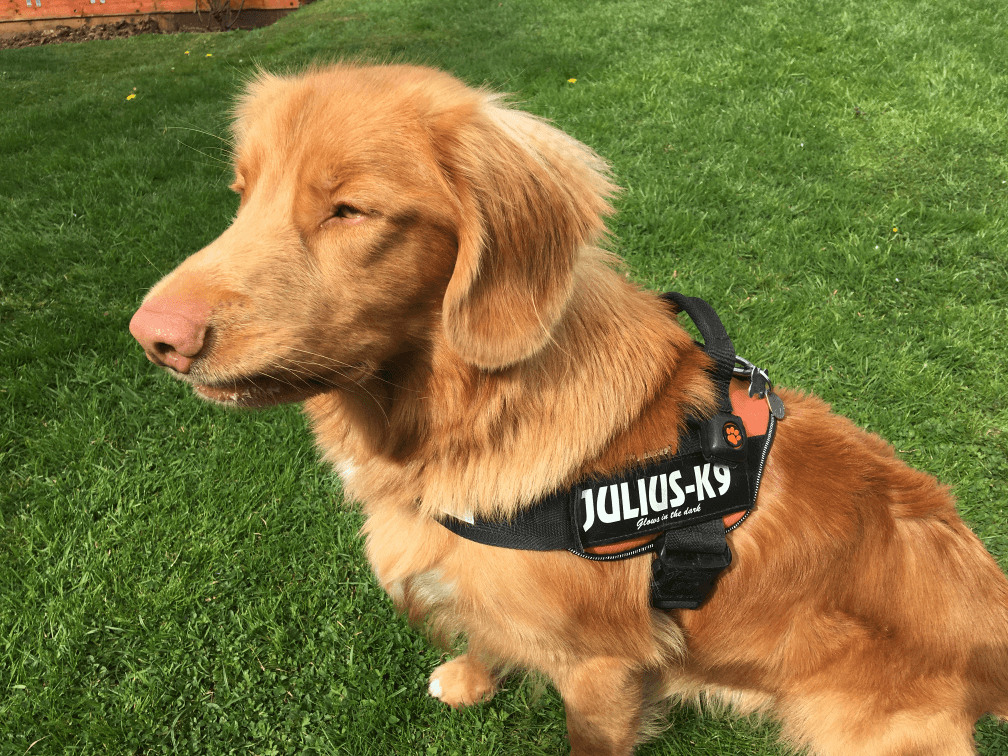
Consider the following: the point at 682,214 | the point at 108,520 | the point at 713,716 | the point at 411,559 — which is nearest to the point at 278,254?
the point at 411,559

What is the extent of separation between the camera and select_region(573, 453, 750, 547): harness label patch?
1759mm

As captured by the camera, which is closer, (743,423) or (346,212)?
(346,212)

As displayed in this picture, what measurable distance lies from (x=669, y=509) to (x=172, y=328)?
1354 millimetres

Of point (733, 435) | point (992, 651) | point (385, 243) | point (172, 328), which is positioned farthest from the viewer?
point (992, 651)

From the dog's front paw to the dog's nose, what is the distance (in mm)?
1771

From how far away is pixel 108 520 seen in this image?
3.04 m

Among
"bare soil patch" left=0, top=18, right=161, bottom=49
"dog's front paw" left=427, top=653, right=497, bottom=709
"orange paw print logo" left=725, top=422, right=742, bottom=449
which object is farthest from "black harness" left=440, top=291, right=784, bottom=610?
"bare soil patch" left=0, top=18, right=161, bottom=49

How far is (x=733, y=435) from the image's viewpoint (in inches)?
69.0

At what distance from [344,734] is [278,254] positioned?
1.95 metres

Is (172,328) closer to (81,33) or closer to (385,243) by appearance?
(385,243)

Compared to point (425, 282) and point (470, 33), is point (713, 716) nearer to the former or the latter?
point (425, 282)

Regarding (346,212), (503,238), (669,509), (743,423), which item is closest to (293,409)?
(346,212)

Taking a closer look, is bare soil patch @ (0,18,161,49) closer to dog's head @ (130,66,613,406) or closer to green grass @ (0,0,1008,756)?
green grass @ (0,0,1008,756)

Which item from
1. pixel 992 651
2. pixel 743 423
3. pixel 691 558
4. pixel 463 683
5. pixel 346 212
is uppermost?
pixel 346 212
